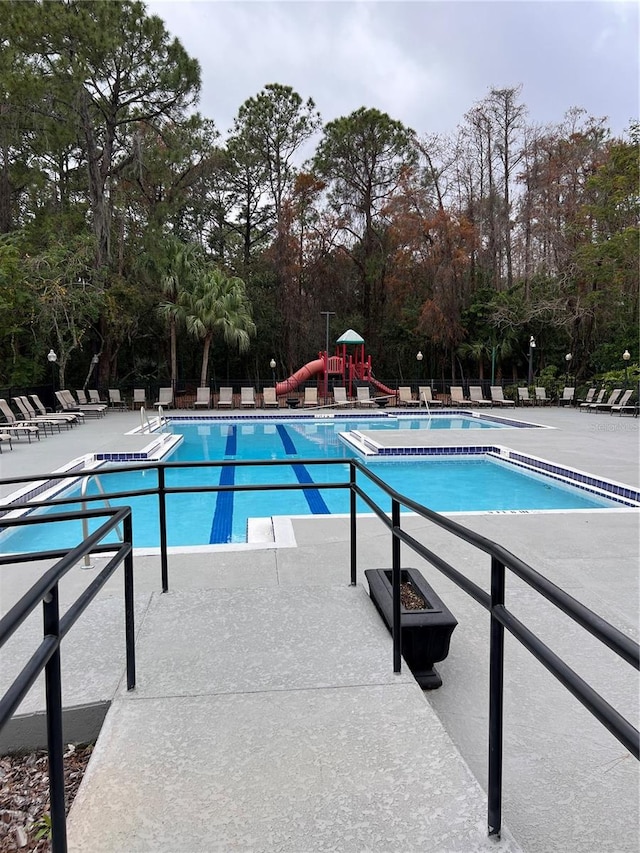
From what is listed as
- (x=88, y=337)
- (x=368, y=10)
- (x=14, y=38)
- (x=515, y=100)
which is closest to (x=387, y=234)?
(x=515, y=100)

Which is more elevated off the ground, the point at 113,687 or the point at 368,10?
the point at 368,10

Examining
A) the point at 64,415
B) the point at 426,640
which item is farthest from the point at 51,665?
the point at 64,415

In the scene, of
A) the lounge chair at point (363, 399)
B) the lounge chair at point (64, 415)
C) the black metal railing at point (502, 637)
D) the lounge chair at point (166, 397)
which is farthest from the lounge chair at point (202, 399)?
the black metal railing at point (502, 637)

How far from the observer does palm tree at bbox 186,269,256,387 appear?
19.7 m

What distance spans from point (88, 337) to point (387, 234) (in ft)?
43.0

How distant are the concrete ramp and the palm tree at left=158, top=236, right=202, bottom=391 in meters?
18.3

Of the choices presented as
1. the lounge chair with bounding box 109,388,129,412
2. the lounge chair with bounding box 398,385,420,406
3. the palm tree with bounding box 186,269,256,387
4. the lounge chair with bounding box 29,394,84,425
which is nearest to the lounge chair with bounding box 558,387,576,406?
the lounge chair with bounding box 398,385,420,406

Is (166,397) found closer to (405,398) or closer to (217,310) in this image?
(217,310)

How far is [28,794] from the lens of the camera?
6.23ft

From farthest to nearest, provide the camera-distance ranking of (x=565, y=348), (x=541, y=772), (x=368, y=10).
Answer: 1. (x=565, y=348)
2. (x=368, y=10)
3. (x=541, y=772)

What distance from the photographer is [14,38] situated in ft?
56.7

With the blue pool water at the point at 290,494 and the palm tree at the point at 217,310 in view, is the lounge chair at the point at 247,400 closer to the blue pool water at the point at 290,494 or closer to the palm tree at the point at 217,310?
the palm tree at the point at 217,310

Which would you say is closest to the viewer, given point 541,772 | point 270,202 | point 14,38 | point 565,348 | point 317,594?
point 541,772

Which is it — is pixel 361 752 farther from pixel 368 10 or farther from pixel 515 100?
pixel 515 100
